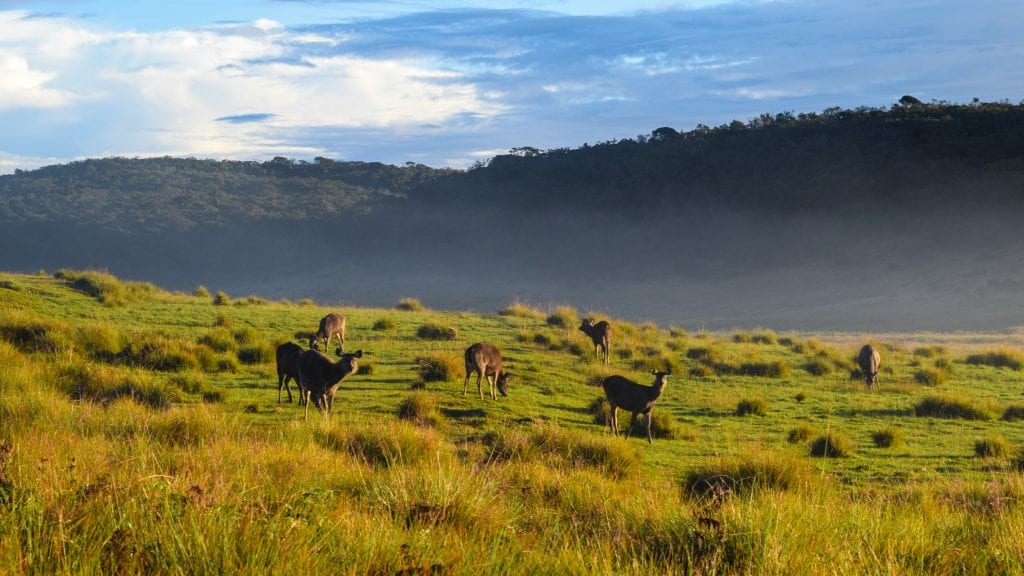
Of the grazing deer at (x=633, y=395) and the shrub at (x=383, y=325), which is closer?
the grazing deer at (x=633, y=395)

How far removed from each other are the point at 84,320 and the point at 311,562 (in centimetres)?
2113

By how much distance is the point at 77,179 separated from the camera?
12619 cm

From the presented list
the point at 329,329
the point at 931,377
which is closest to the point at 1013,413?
the point at 931,377

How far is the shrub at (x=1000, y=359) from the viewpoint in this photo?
92.8ft

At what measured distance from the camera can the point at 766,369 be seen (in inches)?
973

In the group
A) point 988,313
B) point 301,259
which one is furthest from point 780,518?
point 301,259

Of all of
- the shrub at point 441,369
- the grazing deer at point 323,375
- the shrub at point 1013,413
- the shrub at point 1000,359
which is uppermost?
the grazing deer at point 323,375

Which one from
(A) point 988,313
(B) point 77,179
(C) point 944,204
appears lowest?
(A) point 988,313

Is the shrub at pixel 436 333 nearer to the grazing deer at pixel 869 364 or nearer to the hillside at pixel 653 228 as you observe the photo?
the grazing deer at pixel 869 364

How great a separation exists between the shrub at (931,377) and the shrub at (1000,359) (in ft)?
16.0

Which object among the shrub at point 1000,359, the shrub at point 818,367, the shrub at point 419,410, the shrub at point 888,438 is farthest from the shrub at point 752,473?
the shrub at point 1000,359

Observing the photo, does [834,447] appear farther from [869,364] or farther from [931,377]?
[931,377]

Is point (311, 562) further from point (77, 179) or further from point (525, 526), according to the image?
point (77, 179)

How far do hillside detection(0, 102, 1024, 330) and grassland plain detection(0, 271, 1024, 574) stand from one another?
33918 millimetres
